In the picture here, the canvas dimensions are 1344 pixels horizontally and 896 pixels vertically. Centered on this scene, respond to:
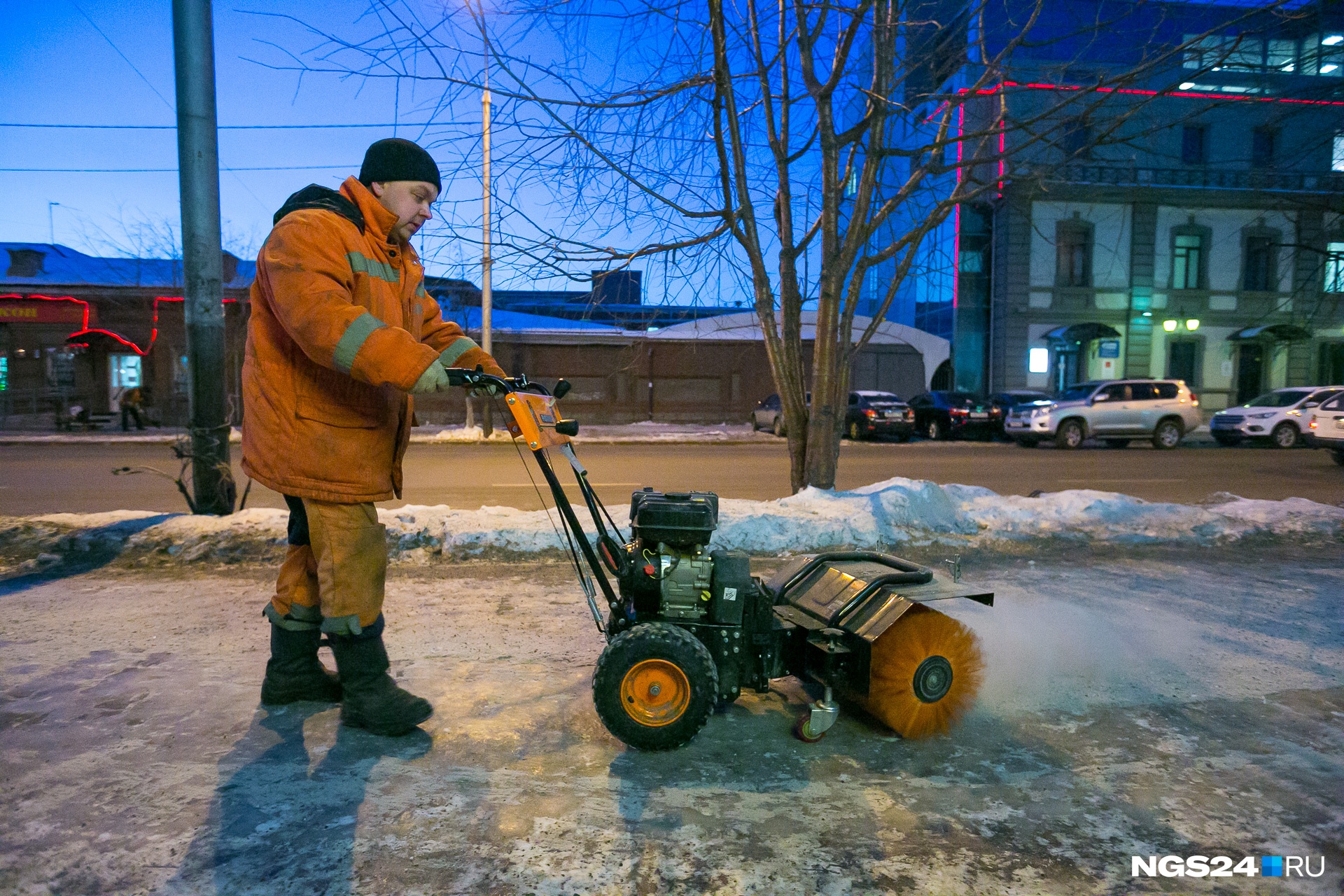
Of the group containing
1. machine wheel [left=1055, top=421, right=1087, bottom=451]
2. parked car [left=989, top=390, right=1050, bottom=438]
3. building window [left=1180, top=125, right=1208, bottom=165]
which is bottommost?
machine wheel [left=1055, top=421, right=1087, bottom=451]

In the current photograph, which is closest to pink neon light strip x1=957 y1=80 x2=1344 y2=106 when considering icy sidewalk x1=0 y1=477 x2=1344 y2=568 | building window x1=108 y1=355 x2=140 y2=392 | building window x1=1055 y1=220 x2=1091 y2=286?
icy sidewalk x1=0 y1=477 x2=1344 y2=568

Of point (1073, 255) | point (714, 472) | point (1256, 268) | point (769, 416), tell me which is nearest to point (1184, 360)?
point (1256, 268)

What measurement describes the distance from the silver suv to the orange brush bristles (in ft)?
59.5

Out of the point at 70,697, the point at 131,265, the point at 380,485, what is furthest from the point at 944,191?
the point at 131,265

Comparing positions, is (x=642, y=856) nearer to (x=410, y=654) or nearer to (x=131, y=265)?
(x=410, y=654)

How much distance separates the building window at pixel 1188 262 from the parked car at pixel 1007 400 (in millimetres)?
10434

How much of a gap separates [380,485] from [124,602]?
2.74 metres

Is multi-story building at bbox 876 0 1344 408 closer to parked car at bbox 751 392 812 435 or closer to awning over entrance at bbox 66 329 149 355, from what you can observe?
parked car at bbox 751 392 812 435

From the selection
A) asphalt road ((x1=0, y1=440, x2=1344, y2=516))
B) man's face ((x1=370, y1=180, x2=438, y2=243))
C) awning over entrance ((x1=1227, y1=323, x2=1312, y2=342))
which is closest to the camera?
man's face ((x1=370, y1=180, x2=438, y2=243))

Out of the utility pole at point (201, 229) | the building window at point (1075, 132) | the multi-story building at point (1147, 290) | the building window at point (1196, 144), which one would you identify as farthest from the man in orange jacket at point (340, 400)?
the building window at point (1196, 144)

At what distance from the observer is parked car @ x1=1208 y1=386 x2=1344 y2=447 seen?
1925 cm

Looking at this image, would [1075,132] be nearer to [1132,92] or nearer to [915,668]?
[1132,92]

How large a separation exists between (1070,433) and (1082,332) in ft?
29.9

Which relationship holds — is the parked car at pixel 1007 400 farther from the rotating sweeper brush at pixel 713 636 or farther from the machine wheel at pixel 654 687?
the machine wheel at pixel 654 687
